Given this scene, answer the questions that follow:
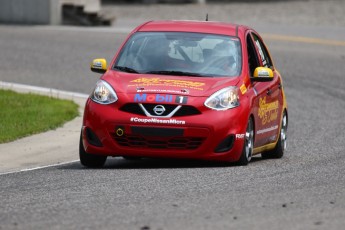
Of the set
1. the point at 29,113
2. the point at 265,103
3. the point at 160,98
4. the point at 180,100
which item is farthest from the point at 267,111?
the point at 29,113

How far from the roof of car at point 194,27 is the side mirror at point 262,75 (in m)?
0.70

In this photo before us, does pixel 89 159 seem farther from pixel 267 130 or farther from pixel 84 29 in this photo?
pixel 84 29

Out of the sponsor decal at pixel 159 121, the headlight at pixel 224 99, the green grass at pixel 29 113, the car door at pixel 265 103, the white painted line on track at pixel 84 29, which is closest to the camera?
the sponsor decal at pixel 159 121

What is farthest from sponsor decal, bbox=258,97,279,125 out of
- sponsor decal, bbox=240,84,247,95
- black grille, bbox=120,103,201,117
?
black grille, bbox=120,103,201,117

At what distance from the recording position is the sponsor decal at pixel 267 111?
13.7m

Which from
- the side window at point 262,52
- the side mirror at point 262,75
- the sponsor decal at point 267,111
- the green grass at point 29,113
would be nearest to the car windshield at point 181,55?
the side mirror at point 262,75

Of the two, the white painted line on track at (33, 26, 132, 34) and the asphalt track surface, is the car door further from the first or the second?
the white painted line on track at (33, 26, 132, 34)

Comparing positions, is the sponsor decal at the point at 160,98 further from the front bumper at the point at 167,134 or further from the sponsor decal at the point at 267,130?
the sponsor decal at the point at 267,130

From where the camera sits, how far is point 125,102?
12.6m

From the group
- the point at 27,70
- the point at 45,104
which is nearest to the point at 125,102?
the point at 45,104

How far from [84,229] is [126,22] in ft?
94.7

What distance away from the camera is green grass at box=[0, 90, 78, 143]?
54.5 feet

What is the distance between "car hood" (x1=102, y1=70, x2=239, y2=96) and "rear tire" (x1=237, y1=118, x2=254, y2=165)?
0.50 meters

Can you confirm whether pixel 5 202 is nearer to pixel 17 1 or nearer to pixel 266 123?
pixel 266 123
